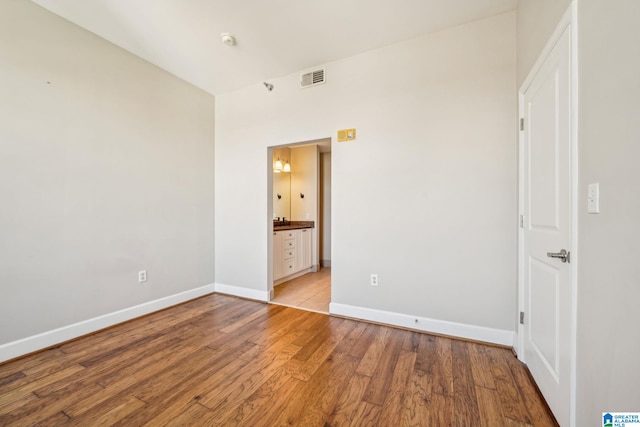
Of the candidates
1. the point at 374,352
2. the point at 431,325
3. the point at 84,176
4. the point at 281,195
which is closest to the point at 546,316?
the point at 431,325

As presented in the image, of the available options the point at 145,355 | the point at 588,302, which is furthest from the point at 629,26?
the point at 145,355

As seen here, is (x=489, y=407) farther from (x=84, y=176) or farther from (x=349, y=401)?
(x=84, y=176)

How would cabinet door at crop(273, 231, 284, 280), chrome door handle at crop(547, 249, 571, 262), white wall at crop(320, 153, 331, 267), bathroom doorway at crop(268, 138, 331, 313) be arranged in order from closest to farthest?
chrome door handle at crop(547, 249, 571, 262)
cabinet door at crop(273, 231, 284, 280)
bathroom doorway at crop(268, 138, 331, 313)
white wall at crop(320, 153, 331, 267)

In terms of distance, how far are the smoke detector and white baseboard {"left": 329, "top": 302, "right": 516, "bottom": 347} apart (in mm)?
3067

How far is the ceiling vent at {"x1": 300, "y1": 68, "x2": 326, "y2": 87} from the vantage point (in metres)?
2.94

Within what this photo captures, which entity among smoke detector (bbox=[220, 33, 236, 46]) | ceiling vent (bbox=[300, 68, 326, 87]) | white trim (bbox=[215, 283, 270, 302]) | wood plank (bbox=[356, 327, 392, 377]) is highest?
smoke detector (bbox=[220, 33, 236, 46])

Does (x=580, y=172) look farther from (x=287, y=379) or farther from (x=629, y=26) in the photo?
(x=287, y=379)

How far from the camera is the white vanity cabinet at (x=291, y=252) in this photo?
4070mm

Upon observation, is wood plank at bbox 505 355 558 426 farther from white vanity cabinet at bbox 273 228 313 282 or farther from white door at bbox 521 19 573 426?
white vanity cabinet at bbox 273 228 313 282

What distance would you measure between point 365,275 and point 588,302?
181 cm

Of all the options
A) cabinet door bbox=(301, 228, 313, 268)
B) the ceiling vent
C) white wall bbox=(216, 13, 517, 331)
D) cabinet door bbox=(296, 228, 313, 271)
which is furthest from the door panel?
cabinet door bbox=(301, 228, 313, 268)

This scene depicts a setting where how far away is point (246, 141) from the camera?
348 cm

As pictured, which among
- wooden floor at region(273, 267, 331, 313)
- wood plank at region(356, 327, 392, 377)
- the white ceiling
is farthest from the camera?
wooden floor at region(273, 267, 331, 313)
